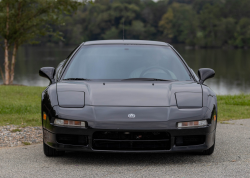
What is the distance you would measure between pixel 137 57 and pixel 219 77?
117 ft

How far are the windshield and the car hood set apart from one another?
0.27 meters

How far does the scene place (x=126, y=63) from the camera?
472 cm

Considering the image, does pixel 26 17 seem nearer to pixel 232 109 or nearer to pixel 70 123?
pixel 232 109

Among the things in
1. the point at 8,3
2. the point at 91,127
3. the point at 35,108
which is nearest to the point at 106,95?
the point at 91,127

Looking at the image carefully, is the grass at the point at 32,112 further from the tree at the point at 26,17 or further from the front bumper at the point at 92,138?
the tree at the point at 26,17

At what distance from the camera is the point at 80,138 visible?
3621 millimetres

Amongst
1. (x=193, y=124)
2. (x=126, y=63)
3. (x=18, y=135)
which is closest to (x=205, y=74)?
(x=126, y=63)

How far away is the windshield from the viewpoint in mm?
4551

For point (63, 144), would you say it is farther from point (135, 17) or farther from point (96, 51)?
point (135, 17)

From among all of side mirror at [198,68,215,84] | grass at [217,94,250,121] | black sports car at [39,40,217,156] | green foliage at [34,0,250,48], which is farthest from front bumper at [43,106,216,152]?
green foliage at [34,0,250,48]

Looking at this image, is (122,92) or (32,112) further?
(32,112)

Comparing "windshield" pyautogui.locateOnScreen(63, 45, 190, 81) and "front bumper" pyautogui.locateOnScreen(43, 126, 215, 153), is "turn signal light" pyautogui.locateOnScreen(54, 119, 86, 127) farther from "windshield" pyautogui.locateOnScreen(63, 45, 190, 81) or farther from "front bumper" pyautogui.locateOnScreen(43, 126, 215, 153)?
"windshield" pyautogui.locateOnScreen(63, 45, 190, 81)

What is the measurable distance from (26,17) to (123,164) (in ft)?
49.5

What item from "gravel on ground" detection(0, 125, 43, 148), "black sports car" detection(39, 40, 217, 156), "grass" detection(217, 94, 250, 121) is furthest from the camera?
"grass" detection(217, 94, 250, 121)
